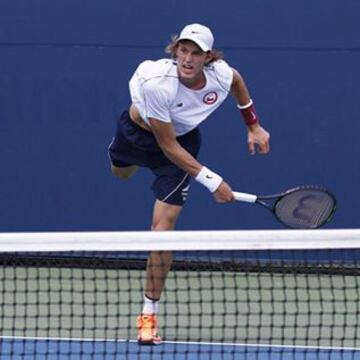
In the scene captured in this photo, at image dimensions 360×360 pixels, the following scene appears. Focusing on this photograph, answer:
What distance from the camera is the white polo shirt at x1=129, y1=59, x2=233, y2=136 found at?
5363 millimetres

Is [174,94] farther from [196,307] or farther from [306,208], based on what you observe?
[196,307]

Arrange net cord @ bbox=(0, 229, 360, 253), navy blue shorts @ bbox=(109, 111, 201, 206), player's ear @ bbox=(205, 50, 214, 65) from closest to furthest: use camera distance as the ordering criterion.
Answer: net cord @ bbox=(0, 229, 360, 253)
player's ear @ bbox=(205, 50, 214, 65)
navy blue shorts @ bbox=(109, 111, 201, 206)

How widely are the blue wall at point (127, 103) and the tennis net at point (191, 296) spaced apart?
323 mm

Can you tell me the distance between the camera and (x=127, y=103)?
7.22 metres

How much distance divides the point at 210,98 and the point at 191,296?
4.20 ft

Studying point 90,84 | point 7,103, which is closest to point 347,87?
point 90,84

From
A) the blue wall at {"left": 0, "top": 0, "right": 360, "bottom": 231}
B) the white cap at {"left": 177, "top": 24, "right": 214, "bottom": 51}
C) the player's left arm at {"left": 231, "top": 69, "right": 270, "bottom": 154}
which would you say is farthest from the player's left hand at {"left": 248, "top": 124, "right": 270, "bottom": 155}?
the blue wall at {"left": 0, "top": 0, "right": 360, "bottom": 231}

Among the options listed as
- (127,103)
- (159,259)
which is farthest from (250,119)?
(127,103)

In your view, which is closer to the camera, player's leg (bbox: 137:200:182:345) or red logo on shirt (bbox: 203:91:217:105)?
player's leg (bbox: 137:200:182:345)

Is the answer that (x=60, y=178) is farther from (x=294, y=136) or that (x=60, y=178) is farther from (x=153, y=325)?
(x=153, y=325)

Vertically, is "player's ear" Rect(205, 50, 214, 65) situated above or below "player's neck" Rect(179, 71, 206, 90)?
above

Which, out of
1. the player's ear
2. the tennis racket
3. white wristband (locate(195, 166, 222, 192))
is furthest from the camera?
the tennis racket

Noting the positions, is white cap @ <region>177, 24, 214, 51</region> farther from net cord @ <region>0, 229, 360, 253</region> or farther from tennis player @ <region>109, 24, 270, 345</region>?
net cord @ <region>0, 229, 360, 253</region>

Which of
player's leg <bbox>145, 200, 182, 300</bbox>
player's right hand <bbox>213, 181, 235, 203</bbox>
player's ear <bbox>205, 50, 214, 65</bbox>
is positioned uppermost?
player's ear <bbox>205, 50, 214, 65</bbox>
